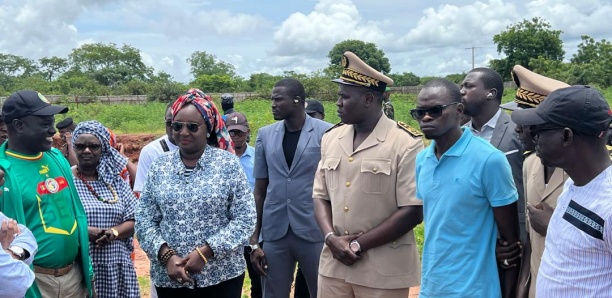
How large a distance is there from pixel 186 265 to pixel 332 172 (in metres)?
1.09

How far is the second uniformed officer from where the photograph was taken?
3.48m

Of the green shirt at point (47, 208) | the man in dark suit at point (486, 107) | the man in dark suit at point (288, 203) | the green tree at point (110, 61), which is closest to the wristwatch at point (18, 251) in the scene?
the green shirt at point (47, 208)

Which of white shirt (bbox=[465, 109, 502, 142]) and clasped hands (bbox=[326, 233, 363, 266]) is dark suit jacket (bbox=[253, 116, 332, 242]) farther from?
white shirt (bbox=[465, 109, 502, 142])

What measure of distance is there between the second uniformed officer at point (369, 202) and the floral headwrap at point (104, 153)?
1490mm

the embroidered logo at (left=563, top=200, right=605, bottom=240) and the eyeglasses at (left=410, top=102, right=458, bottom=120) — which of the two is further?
the eyeglasses at (left=410, top=102, right=458, bottom=120)

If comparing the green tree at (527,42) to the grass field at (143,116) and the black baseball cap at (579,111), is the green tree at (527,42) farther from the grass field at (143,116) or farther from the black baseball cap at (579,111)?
the black baseball cap at (579,111)

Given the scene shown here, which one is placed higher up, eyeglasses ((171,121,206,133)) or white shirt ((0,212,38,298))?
eyeglasses ((171,121,206,133))

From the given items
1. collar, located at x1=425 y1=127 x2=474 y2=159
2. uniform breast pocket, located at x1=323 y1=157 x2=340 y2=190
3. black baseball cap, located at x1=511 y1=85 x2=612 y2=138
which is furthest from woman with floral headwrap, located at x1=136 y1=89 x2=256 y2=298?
black baseball cap, located at x1=511 y1=85 x2=612 y2=138

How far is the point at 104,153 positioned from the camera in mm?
4098

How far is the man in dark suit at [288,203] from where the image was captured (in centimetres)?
447

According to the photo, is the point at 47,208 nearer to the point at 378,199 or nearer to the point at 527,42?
the point at 378,199

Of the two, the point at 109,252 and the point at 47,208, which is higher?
the point at 47,208

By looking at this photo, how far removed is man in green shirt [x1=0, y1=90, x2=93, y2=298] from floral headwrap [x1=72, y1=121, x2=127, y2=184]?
1.33ft

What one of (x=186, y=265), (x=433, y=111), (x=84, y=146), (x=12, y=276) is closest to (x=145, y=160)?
(x=84, y=146)
